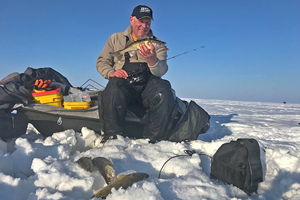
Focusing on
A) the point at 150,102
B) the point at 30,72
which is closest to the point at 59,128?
the point at 150,102

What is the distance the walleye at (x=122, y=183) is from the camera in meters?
1.28

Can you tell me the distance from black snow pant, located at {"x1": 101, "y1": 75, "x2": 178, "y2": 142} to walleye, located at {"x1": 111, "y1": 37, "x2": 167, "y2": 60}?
1.72 feet

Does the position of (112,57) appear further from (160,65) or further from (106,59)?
(160,65)

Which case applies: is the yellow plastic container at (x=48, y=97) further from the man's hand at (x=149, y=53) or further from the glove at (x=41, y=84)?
the man's hand at (x=149, y=53)

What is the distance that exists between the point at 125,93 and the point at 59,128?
46.8 inches

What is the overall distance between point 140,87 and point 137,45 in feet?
2.16

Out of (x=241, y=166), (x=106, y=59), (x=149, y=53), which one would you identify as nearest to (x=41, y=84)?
(x=106, y=59)

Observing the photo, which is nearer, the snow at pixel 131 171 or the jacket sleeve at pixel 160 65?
the snow at pixel 131 171

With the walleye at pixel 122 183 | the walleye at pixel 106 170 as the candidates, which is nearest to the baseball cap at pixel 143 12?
the walleye at pixel 106 170

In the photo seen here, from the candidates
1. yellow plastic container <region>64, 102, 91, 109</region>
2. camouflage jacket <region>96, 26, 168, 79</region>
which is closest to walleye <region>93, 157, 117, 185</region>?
yellow plastic container <region>64, 102, 91, 109</region>

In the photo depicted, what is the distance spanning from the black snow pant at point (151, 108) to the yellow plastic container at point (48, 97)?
908 mm

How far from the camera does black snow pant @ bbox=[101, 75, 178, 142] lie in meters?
2.67

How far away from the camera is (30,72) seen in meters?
3.82

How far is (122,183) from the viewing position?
52.0 inches
